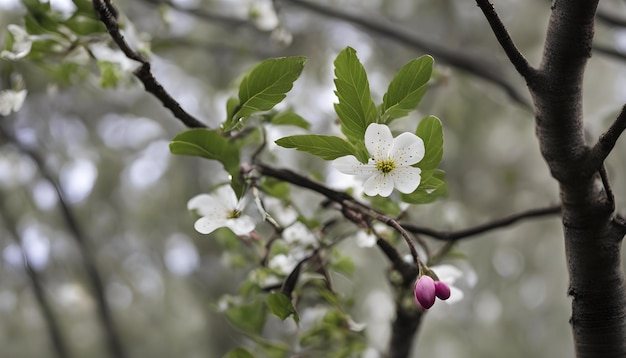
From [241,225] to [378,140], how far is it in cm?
12

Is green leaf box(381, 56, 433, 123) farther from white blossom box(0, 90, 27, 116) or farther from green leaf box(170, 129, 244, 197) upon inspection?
white blossom box(0, 90, 27, 116)

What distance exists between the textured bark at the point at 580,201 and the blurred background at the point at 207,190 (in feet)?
2.72

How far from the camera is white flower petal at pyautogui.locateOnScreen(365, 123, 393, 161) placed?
33 cm

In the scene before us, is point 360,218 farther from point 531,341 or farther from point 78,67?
point 531,341

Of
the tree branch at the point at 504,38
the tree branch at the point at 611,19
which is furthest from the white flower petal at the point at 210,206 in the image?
the tree branch at the point at 611,19

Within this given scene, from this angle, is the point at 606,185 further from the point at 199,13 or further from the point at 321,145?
the point at 199,13

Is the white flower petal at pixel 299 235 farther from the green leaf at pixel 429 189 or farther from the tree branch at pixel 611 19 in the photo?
the tree branch at pixel 611 19

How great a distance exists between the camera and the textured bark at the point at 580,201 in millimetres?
346

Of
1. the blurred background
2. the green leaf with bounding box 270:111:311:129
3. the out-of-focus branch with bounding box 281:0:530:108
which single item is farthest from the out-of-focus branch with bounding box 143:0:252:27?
the green leaf with bounding box 270:111:311:129

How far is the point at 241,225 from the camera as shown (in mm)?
387

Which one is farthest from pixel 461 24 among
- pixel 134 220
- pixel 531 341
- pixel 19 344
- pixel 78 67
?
pixel 19 344

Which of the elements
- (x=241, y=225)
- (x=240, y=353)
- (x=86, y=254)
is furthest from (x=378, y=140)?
(x=86, y=254)

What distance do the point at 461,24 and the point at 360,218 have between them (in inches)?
46.6

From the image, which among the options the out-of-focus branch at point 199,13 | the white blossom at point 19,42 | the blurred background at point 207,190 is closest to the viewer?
the white blossom at point 19,42
